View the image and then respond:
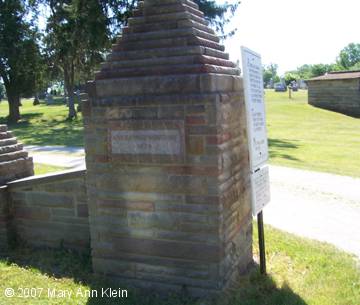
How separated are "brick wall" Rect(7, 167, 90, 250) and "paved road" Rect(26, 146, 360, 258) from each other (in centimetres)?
310

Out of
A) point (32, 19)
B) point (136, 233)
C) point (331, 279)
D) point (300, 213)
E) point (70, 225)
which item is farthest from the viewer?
point (32, 19)

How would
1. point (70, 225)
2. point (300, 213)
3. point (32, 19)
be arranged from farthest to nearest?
point (32, 19), point (300, 213), point (70, 225)

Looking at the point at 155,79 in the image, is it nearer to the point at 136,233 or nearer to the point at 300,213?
the point at 136,233

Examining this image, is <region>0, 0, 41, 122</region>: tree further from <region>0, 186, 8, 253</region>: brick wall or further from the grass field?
<region>0, 186, 8, 253</region>: brick wall

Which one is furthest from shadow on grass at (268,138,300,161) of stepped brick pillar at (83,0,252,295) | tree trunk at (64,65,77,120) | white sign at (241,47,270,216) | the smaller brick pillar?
tree trunk at (64,65,77,120)

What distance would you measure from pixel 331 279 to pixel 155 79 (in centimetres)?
283

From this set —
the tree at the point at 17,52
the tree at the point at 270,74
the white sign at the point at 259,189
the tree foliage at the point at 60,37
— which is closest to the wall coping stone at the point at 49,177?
the white sign at the point at 259,189

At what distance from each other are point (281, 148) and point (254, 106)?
470 inches

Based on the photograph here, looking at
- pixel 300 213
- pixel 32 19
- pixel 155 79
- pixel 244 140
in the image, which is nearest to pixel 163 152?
pixel 155 79

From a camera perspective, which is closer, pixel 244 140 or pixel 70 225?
pixel 244 140

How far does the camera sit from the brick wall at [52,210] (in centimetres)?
550

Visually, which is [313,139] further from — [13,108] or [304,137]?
[13,108]

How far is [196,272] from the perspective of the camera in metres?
4.30

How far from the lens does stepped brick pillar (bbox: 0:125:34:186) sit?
5953 mm
